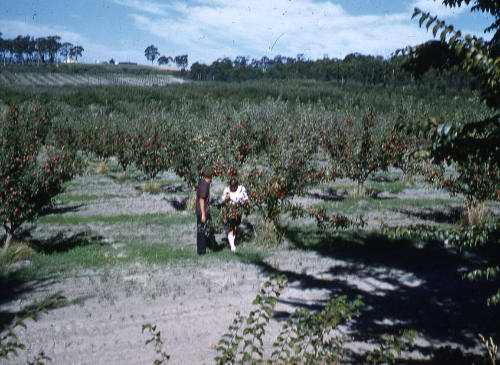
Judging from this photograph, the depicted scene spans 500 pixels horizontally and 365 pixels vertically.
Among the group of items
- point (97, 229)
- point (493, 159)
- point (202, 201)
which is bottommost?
point (97, 229)

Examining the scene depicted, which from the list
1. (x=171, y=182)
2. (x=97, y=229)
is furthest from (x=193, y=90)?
(x=97, y=229)

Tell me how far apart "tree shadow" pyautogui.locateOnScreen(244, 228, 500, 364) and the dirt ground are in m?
0.02

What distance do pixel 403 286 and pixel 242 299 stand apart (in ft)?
10.6

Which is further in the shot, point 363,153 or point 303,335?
point 363,153

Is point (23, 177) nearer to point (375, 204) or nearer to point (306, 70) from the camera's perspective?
point (375, 204)

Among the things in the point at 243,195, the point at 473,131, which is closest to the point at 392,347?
the point at 473,131

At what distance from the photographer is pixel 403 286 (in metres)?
8.02

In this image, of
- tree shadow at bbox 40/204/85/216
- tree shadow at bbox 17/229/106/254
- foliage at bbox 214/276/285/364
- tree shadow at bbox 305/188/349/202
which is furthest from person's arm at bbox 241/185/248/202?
tree shadow at bbox 40/204/85/216

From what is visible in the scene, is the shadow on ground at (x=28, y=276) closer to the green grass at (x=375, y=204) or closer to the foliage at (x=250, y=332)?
the foliage at (x=250, y=332)

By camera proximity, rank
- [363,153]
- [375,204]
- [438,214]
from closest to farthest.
A: [438,214]
[375,204]
[363,153]

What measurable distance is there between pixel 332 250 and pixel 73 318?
6167 mm

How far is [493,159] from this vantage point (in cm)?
356

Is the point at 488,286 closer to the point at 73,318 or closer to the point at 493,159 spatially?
the point at 493,159

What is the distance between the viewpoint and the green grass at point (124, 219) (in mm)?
13086
